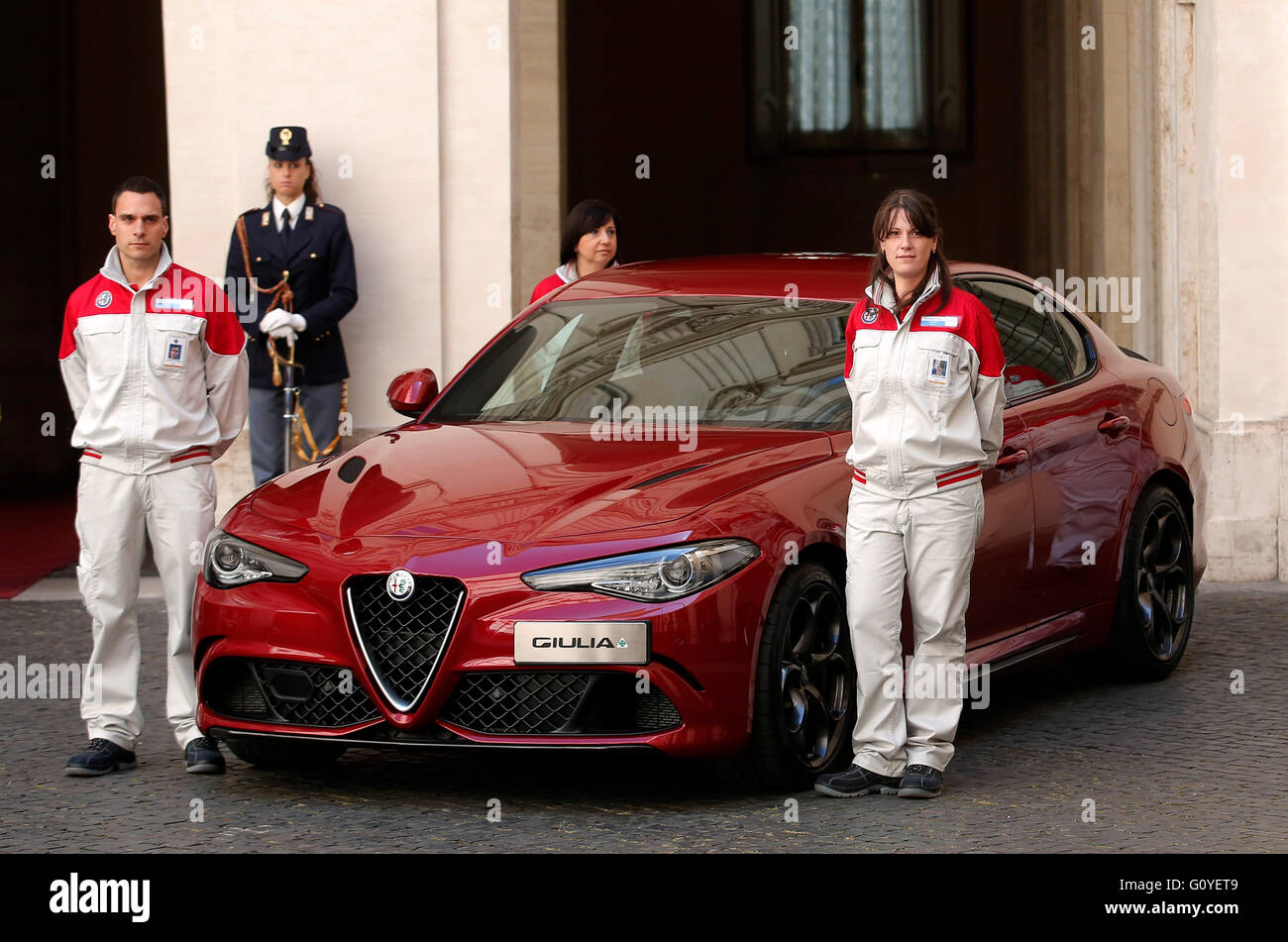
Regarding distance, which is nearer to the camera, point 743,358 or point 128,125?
point 743,358

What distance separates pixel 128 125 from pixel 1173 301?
29.8 ft

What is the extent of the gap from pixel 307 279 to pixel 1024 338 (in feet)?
13.2

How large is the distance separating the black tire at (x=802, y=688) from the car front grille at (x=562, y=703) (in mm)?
311

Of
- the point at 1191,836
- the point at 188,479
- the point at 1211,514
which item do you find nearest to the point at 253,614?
the point at 188,479

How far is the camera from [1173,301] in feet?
37.4

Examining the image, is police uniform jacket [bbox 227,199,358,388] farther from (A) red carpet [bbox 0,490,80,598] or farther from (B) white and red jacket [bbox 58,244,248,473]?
(B) white and red jacket [bbox 58,244,248,473]

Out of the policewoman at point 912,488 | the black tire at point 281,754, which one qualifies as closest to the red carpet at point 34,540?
the black tire at point 281,754

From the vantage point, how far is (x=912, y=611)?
6246 mm

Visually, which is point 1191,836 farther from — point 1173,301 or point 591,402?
point 1173,301

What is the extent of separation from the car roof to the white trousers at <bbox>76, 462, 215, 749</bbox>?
67.4 inches

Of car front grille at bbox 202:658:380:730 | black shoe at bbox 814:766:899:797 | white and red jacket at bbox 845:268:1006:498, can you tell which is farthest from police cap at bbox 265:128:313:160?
black shoe at bbox 814:766:899:797

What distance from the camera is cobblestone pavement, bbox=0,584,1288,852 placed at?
5598mm

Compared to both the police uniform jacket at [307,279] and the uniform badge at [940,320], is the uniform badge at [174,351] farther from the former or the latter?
the police uniform jacket at [307,279]

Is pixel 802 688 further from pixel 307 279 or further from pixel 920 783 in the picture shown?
pixel 307 279
